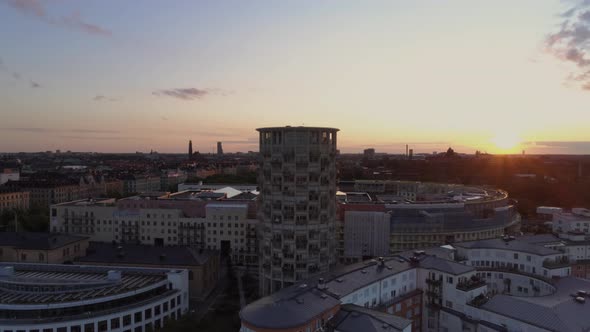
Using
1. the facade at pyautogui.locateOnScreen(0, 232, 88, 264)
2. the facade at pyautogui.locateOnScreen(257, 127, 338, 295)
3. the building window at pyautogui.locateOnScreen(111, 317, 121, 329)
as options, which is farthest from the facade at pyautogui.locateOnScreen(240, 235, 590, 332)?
the facade at pyautogui.locateOnScreen(0, 232, 88, 264)

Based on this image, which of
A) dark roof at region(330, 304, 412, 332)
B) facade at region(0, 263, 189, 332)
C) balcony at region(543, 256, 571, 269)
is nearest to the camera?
dark roof at region(330, 304, 412, 332)

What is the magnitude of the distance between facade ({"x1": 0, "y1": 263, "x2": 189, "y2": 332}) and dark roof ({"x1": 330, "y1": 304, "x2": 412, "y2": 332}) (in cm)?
2119

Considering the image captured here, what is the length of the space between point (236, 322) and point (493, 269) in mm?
33617

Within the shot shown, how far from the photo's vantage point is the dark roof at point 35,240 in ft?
235

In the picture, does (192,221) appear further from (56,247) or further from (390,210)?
(390,210)

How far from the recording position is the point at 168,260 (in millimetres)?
66750

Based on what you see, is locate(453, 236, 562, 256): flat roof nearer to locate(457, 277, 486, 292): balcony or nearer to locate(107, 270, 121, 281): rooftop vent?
locate(457, 277, 486, 292): balcony

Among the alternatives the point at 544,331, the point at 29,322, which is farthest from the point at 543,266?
the point at 29,322

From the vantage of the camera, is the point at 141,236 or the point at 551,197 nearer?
the point at 141,236

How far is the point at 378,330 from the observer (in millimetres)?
34125

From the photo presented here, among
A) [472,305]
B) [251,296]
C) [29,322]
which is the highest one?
[472,305]

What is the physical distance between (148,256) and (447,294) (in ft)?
148

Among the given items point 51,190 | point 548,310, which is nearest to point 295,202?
point 548,310

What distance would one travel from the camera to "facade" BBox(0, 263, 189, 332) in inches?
1852
